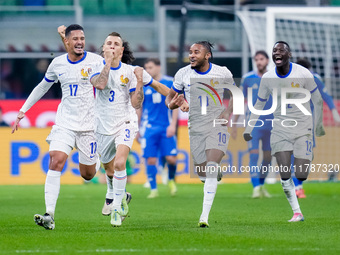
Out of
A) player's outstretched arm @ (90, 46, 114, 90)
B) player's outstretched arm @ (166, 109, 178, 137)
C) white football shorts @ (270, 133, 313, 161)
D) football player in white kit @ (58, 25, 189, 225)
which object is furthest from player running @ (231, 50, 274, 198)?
player's outstretched arm @ (90, 46, 114, 90)

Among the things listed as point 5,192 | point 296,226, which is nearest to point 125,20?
point 5,192

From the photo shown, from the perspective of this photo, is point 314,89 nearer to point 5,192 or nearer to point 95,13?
point 5,192

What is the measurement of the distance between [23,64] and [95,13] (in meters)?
2.90

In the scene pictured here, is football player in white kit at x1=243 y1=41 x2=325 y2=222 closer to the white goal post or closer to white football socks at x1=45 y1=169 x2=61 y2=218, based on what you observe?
white football socks at x1=45 y1=169 x2=61 y2=218

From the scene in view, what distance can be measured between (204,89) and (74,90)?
5.11 feet

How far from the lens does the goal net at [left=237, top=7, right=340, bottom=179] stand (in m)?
21.2

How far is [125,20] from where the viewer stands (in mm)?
26703

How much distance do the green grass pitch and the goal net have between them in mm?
4746

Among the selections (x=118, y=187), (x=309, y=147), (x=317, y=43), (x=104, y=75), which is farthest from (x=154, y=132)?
(x=317, y=43)

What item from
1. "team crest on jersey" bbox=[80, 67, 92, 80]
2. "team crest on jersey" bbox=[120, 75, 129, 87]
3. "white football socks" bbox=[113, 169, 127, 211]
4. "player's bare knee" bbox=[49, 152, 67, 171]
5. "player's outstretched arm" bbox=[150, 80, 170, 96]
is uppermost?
"team crest on jersey" bbox=[80, 67, 92, 80]

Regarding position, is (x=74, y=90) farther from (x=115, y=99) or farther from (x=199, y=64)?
(x=199, y=64)

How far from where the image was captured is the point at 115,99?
1063 cm

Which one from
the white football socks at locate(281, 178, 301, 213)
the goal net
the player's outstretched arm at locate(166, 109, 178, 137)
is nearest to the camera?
the white football socks at locate(281, 178, 301, 213)

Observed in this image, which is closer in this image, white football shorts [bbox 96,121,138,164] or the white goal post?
white football shorts [bbox 96,121,138,164]
